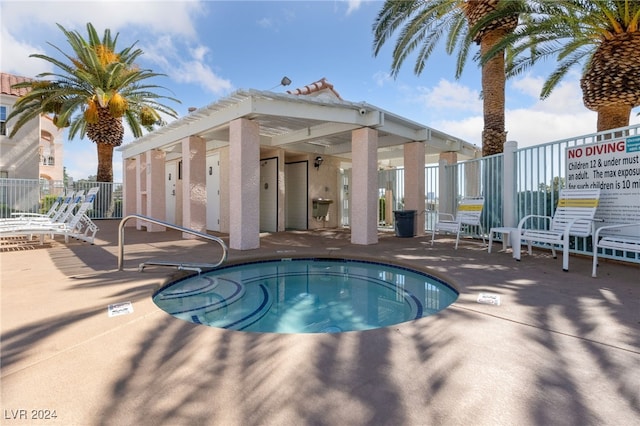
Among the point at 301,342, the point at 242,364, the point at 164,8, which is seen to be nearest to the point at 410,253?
the point at 301,342

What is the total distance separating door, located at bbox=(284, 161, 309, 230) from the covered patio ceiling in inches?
46.6

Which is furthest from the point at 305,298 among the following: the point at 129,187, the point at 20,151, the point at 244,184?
the point at 20,151

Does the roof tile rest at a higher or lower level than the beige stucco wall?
higher

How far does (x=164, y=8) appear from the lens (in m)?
9.27

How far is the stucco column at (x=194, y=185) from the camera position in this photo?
10.3 metres

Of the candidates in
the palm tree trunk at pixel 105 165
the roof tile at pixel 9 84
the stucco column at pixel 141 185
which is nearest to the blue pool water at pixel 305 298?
the stucco column at pixel 141 185

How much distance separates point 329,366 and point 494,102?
989 centimetres

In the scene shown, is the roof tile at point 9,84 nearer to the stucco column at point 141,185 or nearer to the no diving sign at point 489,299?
the stucco column at point 141,185

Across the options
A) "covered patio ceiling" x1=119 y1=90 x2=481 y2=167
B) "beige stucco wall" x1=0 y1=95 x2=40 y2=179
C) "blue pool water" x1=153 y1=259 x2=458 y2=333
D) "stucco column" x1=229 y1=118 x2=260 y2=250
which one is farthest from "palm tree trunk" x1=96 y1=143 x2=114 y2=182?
"blue pool water" x1=153 y1=259 x2=458 y2=333

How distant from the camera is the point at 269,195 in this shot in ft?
44.4

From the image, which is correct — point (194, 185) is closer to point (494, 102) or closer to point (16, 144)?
point (494, 102)

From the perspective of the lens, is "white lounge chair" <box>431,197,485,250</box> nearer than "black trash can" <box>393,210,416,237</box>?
Yes

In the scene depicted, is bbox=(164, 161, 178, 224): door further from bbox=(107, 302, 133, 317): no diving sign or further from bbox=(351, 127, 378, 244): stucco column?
bbox=(107, 302, 133, 317): no diving sign

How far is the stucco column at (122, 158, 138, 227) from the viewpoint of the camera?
49.7ft
